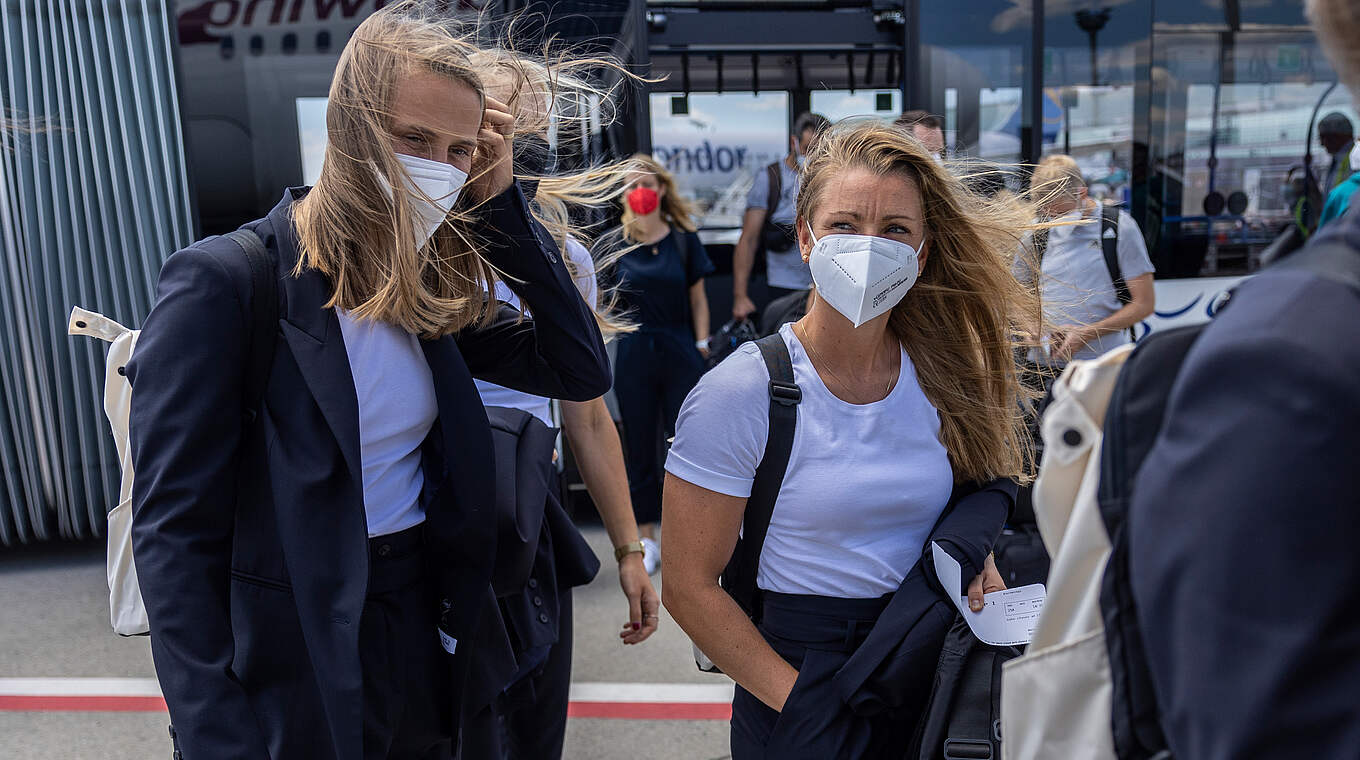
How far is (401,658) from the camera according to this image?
1676 mm

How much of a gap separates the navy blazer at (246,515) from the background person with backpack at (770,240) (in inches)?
155

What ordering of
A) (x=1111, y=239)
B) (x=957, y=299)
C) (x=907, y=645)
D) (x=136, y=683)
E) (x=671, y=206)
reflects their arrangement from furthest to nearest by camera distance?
1. (x=671, y=206)
2. (x=1111, y=239)
3. (x=136, y=683)
4. (x=957, y=299)
5. (x=907, y=645)

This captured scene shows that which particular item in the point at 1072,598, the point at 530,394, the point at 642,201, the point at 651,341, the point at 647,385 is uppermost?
the point at 1072,598

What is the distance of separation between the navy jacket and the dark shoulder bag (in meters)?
0.97

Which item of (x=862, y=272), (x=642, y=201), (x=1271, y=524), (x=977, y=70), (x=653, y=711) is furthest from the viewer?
(x=977, y=70)

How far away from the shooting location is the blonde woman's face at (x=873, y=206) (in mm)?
1897

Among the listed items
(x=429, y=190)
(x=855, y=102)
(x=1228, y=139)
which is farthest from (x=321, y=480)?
(x=1228, y=139)

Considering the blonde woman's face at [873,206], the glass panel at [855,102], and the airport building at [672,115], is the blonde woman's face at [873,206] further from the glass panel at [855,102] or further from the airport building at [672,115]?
the glass panel at [855,102]

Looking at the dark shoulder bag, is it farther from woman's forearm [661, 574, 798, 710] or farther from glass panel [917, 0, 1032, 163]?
glass panel [917, 0, 1032, 163]

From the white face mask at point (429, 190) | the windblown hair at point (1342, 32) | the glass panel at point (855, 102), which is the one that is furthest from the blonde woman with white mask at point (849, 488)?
the glass panel at point (855, 102)

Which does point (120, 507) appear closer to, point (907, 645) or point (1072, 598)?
point (907, 645)

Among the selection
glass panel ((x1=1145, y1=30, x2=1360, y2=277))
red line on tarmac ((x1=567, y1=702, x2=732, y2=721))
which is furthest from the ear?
glass panel ((x1=1145, y1=30, x2=1360, y2=277))

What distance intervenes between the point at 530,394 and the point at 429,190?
78 cm

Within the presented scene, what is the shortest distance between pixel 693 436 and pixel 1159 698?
3.13ft
